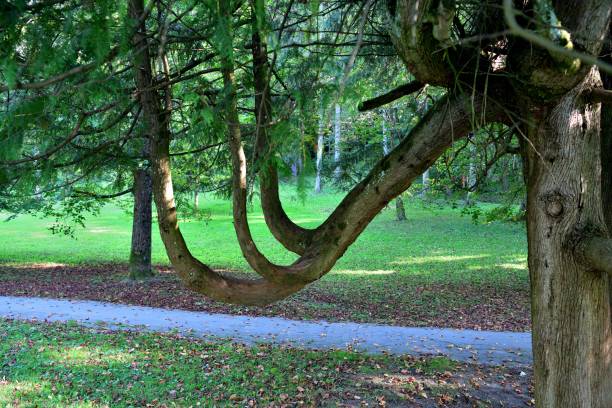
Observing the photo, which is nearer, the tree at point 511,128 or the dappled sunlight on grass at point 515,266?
the tree at point 511,128

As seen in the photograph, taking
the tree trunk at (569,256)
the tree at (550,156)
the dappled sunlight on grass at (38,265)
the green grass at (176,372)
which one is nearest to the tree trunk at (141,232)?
the dappled sunlight on grass at (38,265)

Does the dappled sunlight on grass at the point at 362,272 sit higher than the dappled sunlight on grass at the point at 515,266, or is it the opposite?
the dappled sunlight on grass at the point at 515,266

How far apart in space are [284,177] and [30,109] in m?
1.92

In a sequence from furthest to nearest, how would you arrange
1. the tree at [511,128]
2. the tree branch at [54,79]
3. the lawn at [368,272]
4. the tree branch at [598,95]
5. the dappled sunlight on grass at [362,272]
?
the dappled sunlight on grass at [362,272] → the lawn at [368,272] → the tree branch at [598,95] → the tree at [511,128] → the tree branch at [54,79]

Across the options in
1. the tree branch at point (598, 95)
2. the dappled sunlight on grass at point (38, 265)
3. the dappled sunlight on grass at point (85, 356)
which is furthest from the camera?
the dappled sunlight on grass at point (38, 265)

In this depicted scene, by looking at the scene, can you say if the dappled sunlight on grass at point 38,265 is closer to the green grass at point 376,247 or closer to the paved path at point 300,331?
the green grass at point 376,247

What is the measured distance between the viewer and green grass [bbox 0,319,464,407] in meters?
5.95

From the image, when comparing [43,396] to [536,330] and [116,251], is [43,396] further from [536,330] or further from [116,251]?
[116,251]

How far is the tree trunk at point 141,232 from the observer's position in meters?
13.7

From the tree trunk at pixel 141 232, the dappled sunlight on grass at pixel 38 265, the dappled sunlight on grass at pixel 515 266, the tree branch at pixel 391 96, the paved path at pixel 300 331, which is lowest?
the paved path at pixel 300 331

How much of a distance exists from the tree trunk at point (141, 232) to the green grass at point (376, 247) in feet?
7.45

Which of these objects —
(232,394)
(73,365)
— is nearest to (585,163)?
(232,394)

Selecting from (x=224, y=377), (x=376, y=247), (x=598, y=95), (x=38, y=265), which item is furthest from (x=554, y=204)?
(x=376, y=247)

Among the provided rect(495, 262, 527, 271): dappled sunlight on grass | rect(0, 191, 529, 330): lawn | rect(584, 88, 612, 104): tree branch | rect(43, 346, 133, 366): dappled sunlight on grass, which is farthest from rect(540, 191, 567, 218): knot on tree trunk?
rect(495, 262, 527, 271): dappled sunlight on grass
